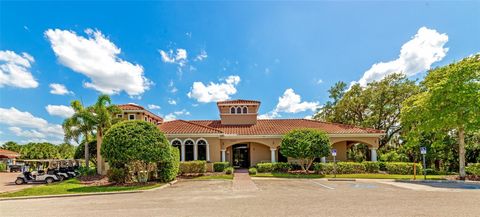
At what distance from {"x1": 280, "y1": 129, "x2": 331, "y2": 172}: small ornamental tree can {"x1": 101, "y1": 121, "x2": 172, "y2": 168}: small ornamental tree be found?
9.32 meters

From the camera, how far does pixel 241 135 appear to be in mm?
23188

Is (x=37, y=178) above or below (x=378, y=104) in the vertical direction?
below

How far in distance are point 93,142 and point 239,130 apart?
14.7 m

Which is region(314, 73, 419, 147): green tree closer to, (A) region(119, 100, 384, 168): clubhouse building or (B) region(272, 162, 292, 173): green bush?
(A) region(119, 100, 384, 168): clubhouse building

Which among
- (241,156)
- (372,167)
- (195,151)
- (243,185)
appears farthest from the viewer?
(241,156)

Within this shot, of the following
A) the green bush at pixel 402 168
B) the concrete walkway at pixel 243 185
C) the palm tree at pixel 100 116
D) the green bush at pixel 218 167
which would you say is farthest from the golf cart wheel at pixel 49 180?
the green bush at pixel 402 168

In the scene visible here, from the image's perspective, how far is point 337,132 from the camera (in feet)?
76.6

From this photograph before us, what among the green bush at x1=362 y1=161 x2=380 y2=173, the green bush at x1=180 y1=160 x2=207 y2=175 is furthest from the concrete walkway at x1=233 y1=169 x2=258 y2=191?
the green bush at x1=362 y1=161 x2=380 y2=173

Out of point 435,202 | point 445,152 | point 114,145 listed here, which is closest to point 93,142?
point 114,145

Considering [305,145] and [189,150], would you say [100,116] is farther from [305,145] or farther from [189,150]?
[305,145]

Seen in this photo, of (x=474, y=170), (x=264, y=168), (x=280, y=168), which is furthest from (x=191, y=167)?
(x=474, y=170)

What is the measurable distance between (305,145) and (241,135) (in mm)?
5968

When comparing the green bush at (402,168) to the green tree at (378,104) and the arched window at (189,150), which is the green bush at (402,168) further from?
the arched window at (189,150)

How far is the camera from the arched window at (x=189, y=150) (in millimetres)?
22281
